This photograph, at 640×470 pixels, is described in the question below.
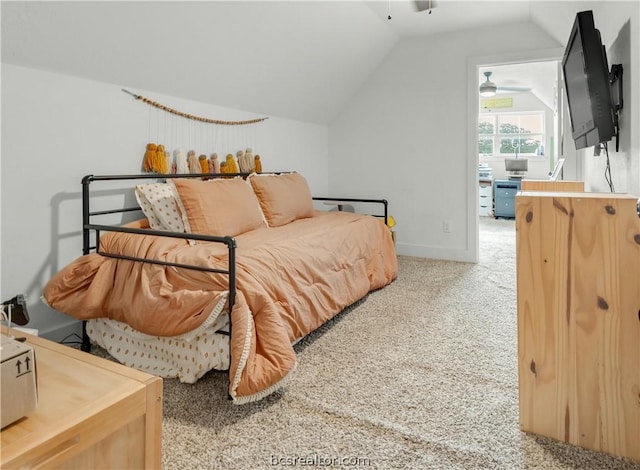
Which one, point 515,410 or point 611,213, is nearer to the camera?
point 611,213

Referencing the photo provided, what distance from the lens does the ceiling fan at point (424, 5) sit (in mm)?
3455

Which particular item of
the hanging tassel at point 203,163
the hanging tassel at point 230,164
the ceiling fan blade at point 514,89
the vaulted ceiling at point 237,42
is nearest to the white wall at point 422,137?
the vaulted ceiling at point 237,42

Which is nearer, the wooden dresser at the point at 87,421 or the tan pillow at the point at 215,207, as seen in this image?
the wooden dresser at the point at 87,421

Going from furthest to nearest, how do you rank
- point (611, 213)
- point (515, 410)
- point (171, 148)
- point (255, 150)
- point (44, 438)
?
1. point (255, 150)
2. point (171, 148)
3. point (515, 410)
4. point (611, 213)
5. point (44, 438)

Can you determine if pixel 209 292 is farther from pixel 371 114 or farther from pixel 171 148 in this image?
pixel 371 114

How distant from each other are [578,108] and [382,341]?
1656 millimetres

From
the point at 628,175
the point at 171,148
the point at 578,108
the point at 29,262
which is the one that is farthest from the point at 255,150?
the point at 628,175

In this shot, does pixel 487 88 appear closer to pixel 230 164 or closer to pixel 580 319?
pixel 230 164

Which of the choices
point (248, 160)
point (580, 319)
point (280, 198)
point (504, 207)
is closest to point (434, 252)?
point (280, 198)

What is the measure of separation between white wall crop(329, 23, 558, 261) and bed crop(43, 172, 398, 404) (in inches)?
68.8

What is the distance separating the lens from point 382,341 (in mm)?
2383

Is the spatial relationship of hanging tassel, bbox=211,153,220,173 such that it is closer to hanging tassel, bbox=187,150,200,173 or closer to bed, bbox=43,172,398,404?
hanging tassel, bbox=187,150,200,173

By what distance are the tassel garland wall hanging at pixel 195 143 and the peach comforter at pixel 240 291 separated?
2.29 feet

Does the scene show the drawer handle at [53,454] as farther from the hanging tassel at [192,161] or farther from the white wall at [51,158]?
the hanging tassel at [192,161]
